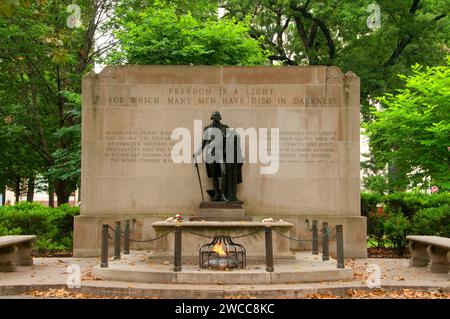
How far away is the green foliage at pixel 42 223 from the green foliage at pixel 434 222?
11.0 metres

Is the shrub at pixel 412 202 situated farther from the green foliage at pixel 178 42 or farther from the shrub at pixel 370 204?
the green foliage at pixel 178 42

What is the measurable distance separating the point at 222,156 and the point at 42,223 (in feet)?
20.3

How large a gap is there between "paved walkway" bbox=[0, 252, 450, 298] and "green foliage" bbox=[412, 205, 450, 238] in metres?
3.46

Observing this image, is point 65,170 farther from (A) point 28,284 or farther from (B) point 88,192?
(A) point 28,284

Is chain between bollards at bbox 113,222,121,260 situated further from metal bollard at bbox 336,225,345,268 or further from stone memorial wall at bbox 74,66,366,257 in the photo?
metal bollard at bbox 336,225,345,268

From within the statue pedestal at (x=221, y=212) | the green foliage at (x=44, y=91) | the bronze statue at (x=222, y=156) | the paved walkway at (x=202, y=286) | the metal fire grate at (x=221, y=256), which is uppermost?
the green foliage at (x=44, y=91)

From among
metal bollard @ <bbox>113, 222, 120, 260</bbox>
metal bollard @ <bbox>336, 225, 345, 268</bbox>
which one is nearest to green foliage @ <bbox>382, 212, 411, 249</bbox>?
metal bollard @ <bbox>336, 225, 345, 268</bbox>

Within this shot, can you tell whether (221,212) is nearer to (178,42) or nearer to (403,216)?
(403,216)

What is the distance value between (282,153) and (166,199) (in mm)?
3814

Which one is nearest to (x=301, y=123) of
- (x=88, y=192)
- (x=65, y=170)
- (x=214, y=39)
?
(x=88, y=192)

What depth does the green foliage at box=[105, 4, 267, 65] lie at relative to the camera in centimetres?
2475

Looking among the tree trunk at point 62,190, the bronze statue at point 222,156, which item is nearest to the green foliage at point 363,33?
the tree trunk at point 62,190

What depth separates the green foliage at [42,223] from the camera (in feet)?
58.2

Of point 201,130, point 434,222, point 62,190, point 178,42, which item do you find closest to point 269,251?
point 201,130
